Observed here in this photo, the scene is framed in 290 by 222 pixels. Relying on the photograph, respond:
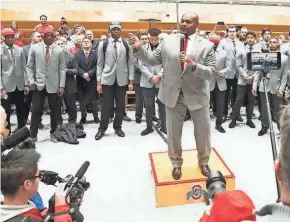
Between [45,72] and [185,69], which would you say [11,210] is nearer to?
[185,69]

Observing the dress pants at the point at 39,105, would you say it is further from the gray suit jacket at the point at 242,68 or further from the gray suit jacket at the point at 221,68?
the gray suit jacket at the point at 242,68

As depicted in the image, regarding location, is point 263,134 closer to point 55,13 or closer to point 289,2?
point 55,13

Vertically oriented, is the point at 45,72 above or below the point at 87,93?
above

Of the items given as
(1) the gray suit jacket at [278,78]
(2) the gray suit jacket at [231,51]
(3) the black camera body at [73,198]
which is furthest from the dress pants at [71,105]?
(3) the black camera body at [73,198]

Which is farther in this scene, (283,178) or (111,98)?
(111,98)

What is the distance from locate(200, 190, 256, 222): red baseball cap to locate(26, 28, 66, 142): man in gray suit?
3.44 meters

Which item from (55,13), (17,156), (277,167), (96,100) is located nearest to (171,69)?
(17,156)

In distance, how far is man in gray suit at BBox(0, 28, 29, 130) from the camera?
407 centimetres

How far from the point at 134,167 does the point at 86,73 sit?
67.8 inches

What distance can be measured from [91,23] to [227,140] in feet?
18.6

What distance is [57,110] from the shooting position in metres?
4.29

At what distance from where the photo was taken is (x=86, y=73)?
4.55 m

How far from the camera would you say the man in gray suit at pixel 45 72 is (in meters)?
4.04

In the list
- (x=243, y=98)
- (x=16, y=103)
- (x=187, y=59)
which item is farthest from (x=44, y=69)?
(x=243, y=98)
